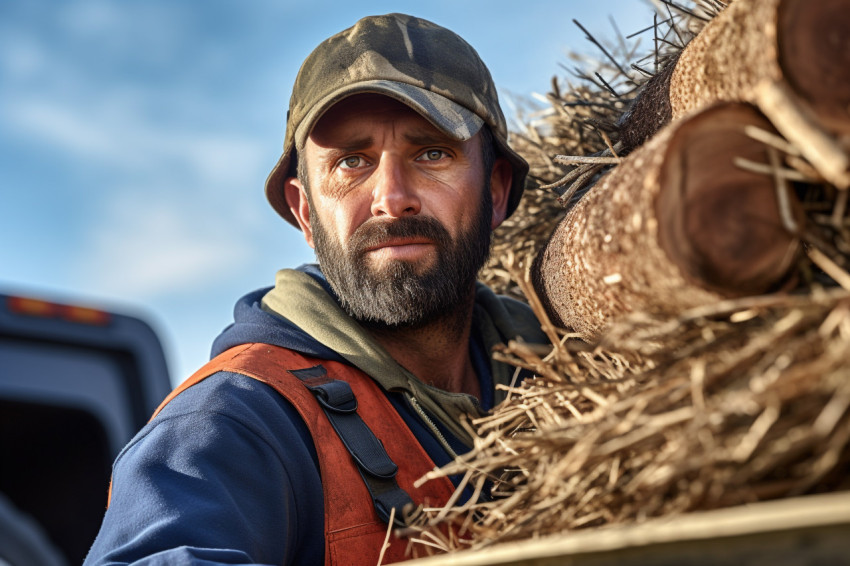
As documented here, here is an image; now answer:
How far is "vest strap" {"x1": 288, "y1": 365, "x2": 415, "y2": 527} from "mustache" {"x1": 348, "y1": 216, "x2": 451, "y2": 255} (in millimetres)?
499

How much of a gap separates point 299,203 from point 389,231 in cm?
75

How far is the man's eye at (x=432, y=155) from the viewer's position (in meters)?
2.58

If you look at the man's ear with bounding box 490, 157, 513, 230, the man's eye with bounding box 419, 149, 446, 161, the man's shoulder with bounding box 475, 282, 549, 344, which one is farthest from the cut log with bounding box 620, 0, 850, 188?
the man's ear with bounding box 490, 157, 513, 230

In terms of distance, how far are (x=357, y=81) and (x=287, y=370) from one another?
3.10 ft

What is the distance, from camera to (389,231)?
2439 mm

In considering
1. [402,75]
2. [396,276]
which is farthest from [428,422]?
[402,75]

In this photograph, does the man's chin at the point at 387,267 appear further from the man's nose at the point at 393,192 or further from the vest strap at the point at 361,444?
the vest strap at the point at 361,444

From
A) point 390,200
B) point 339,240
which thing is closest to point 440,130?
point 390,200

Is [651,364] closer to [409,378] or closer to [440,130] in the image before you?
[409,378]

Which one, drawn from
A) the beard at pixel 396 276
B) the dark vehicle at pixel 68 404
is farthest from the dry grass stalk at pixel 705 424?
the dark vehicle at pixel 68 404

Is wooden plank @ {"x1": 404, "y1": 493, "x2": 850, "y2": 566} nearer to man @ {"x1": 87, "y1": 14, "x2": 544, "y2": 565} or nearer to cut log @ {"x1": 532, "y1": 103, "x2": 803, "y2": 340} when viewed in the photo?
cut log @ {"x1": 532, "y1": 103, "x2": 803, "y2": 340}

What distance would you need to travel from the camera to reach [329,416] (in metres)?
2.02

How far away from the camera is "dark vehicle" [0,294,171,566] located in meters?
2.76

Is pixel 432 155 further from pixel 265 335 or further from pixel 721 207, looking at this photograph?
pixel 721 207
